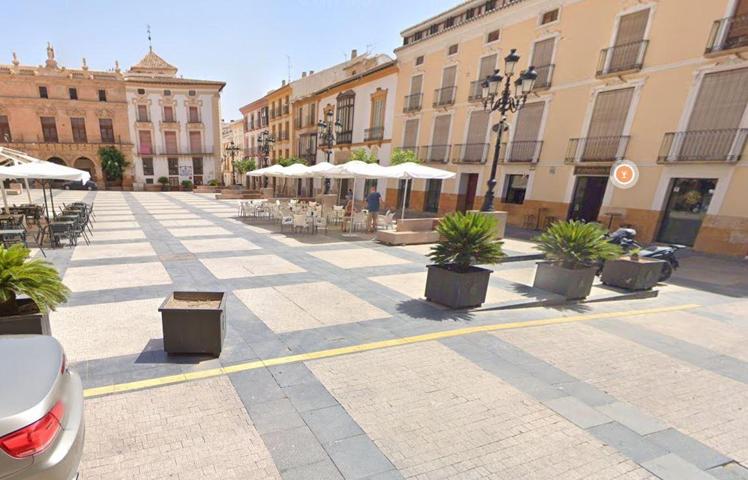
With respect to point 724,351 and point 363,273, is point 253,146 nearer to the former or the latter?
point 363,273

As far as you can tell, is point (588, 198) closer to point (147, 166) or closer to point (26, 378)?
point (26, 378)

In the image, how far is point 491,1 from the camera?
19531 mm

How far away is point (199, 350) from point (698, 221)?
1644 cm

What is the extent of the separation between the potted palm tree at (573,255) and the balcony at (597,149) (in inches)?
391

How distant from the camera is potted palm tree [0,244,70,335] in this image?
11.0 feet

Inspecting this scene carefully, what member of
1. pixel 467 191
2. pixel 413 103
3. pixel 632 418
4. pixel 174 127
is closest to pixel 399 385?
pixel 632 418

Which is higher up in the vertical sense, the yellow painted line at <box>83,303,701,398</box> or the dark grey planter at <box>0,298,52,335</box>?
the dark grey planter at <box>0,298,52,335</box>

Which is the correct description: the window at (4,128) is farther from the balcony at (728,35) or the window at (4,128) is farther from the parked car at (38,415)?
the balcony at (728,35)

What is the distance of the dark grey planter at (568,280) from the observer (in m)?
6.50

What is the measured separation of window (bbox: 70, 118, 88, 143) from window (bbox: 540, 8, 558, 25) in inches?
1743

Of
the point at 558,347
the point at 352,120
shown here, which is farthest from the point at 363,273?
the point at 352,120

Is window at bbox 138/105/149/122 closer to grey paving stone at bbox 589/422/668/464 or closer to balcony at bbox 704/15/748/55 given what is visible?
balcony at bbox 704/15/748/55

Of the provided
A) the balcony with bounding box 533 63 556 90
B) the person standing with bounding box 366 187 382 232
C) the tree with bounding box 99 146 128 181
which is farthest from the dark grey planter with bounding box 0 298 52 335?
the tree with bounding box 99 146 128 181

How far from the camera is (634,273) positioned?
7.39 m
